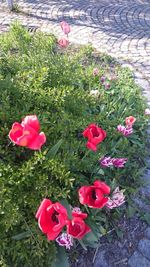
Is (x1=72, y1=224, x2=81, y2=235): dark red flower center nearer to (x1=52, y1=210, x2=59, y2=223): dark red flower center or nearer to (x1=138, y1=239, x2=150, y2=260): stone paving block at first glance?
(x1=52, y1=210, x2=59, y2=223): dark red flower center

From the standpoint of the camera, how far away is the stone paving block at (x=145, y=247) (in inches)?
104

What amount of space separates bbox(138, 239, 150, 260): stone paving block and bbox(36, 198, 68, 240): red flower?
105cm

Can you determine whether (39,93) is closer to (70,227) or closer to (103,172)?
(103,172)

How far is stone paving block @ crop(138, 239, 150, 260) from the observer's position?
2.65 metres

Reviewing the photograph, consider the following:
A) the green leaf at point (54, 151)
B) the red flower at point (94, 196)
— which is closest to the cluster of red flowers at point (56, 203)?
the red flower at point (94, 196)

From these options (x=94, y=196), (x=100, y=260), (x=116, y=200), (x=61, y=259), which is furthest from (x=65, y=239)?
(x=100, y=260)

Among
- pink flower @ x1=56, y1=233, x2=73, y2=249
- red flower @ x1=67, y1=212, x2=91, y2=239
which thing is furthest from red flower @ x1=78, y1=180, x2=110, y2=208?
pink flower @ x1=56, y1=233, x2=73, y2=249

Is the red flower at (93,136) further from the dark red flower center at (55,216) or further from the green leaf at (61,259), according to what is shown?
the green leaf at (61,259)

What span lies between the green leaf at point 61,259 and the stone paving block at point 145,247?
0.66 meters

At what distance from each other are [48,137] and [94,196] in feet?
2.25

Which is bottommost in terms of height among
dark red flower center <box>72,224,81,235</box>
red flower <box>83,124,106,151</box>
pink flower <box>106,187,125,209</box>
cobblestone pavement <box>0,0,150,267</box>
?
cobblestone pavement <box>0,0,150,267</box>

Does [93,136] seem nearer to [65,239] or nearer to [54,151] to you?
[54,151]

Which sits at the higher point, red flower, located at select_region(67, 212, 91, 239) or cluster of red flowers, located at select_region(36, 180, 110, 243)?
cluster of red flowers, located at select_region(36, 180, 110, 243)

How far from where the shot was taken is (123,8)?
22.1 feet
